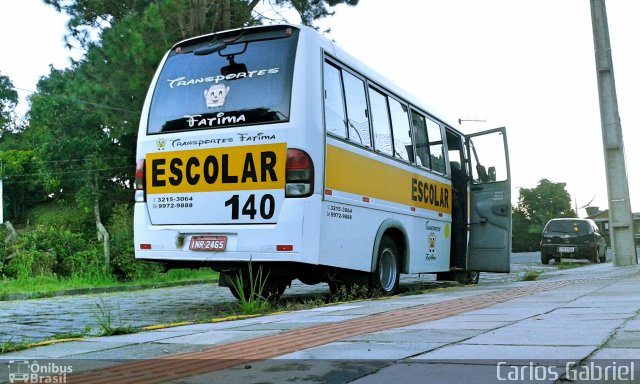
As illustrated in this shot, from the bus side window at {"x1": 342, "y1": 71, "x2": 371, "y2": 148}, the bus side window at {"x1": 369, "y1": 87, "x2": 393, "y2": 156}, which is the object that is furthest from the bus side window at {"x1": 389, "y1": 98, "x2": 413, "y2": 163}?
the bus side window at {"x1": 342, "y1": 71, "x2": 371, "y2": 148}

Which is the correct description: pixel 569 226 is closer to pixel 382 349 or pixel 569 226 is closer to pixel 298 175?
pixel 298 175

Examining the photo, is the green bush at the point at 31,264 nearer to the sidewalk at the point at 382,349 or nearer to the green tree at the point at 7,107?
the sidewalk at the point at 382,349

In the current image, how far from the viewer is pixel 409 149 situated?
10195 mm

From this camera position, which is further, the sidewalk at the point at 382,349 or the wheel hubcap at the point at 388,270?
the wheel hubcap at the point at 388,270

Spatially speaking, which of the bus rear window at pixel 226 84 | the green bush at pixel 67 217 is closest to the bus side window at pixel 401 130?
the bus rear window at pixel 226 84

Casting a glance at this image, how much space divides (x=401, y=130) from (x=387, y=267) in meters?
2.05

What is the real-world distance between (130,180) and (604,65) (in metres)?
36.5

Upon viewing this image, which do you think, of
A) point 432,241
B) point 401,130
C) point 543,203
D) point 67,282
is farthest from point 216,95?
point 543,203

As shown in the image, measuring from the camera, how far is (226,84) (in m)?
7.97

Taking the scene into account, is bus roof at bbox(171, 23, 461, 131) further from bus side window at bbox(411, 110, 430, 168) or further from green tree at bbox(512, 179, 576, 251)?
green tree at bbox(512, 179, 576, 251)

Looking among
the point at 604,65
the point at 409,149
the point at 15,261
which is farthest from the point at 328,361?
the point at 604,65

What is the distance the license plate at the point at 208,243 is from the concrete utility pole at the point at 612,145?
43.0 feet

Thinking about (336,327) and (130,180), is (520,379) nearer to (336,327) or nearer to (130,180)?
(336,327)

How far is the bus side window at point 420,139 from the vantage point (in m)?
10.6
